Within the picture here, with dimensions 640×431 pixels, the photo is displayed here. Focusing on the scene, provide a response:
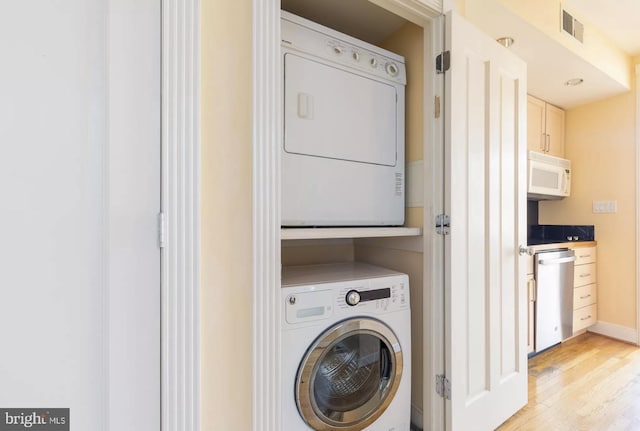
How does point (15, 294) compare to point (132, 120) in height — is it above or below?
below

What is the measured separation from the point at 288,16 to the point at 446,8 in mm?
743

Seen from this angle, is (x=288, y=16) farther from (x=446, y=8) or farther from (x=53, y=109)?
(x=53, y=109)

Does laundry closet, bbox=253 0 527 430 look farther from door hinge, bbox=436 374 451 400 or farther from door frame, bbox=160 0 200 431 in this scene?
door frame, bbox=160 0 200 431

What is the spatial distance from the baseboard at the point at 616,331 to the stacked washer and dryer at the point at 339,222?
274 cm

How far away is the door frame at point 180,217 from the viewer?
0.77 m

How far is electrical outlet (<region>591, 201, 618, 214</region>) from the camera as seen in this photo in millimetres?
2830

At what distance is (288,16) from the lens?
48.2 inches

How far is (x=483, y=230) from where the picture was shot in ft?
4.97

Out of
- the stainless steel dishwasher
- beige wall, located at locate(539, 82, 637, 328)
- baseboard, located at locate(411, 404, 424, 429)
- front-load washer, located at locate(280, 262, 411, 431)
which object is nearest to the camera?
front-load washer, located at locate(280, 262, 411, 431)

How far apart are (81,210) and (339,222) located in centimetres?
95

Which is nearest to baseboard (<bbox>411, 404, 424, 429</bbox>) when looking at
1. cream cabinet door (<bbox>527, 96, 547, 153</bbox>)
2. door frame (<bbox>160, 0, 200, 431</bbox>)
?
door frame (<bbox>160, 0, 200, 431</bbox>)

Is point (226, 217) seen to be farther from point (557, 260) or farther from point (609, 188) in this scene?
point (609, 188)

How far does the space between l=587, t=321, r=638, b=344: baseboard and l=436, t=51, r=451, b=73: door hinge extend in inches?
122

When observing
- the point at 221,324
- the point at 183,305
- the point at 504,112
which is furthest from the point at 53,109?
the point at 504,112
